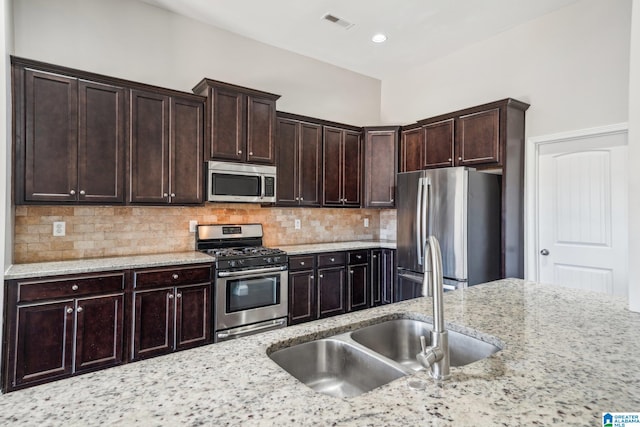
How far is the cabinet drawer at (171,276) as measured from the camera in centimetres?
270

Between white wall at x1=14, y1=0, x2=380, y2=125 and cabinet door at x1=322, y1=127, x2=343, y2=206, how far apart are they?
1.66 ft

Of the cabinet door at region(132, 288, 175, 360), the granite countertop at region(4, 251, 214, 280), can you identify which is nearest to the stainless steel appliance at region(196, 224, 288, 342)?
the granite countertop at region(4, 251, 214, 280)

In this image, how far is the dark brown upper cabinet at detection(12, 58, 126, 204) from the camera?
A: 250 centimetres

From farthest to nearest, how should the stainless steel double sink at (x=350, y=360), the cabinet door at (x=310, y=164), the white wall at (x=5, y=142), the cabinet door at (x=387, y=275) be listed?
1. the cabinet door at (x=387, y=275)
2. the cabinet door at (x=310, y=164)
3. the white wall at (x=5, y=142)
4. the stainless steel double sink at (x=350, y=360)

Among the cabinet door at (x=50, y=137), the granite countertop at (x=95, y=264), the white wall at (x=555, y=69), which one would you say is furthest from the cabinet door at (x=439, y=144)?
the cabinet door at (x=50, y=137)

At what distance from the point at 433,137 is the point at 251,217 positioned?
231 centimetres

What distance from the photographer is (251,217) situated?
3916 millimetres

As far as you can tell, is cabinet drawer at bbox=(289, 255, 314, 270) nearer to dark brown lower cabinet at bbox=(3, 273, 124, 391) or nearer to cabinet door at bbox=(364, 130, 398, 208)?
cabinet door at bbox=(364, 130, 398, 208)

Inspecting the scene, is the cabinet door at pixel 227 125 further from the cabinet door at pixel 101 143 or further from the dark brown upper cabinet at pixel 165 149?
the cabinet door at pixel 101 143

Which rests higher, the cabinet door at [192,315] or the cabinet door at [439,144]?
the cabinet door at [439,144]

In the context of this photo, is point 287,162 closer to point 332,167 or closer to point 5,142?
point 332,167

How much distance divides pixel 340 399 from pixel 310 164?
342 centimetres

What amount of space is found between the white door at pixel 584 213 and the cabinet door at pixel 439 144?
885mm

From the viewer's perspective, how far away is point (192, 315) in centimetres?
292
